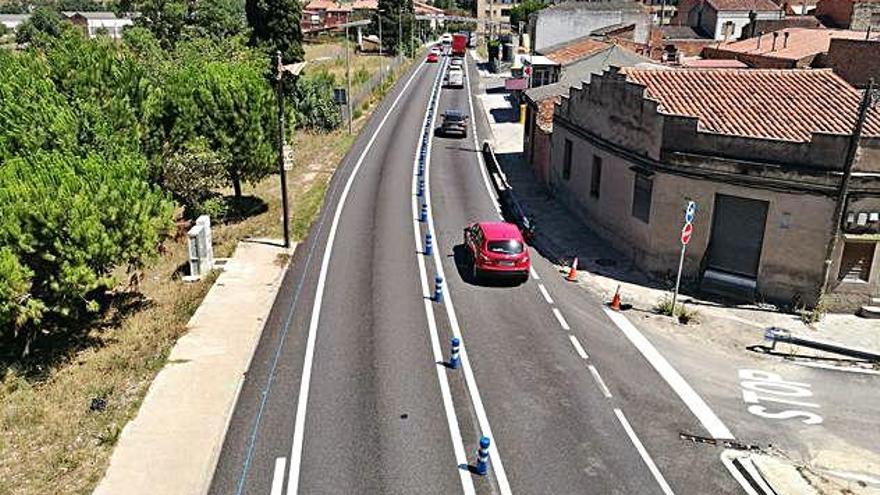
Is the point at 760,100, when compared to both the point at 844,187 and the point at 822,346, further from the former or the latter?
the point at 822,346

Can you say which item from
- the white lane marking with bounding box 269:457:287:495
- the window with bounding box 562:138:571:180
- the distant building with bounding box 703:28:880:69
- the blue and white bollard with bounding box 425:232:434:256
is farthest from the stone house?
the distant building with bounding box 703:28:880:69

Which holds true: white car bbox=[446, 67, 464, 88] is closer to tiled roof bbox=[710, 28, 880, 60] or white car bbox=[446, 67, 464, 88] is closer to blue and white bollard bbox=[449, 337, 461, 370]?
tiled roof bbox=[710, 28, 880, 60]

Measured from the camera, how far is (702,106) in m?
26.2

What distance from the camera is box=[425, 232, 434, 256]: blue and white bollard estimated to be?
90.9 ft

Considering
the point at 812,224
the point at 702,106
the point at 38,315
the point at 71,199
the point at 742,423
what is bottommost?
the point at 742,423

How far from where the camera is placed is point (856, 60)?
3459cm

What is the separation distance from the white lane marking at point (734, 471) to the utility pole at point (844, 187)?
9996 mm

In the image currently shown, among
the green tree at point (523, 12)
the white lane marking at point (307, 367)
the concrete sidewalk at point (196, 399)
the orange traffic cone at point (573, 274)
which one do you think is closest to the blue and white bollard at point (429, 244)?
the white lane marking at point (307, 367)

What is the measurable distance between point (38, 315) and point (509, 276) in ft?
48.1

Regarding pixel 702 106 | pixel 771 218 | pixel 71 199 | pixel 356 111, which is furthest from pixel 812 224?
pixel 356 111

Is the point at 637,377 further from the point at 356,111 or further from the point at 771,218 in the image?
the point at 356,111

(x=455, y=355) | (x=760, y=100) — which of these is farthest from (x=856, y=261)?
(x=455, y=355)

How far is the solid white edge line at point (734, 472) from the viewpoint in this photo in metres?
13.9

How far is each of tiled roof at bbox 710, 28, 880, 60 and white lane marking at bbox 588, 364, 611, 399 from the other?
3516 centimetres
